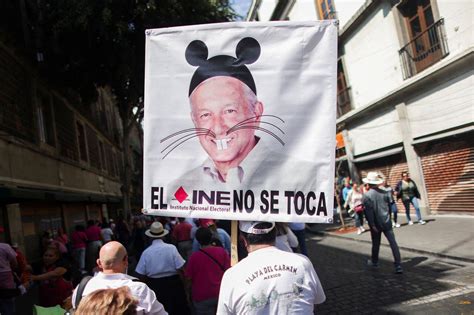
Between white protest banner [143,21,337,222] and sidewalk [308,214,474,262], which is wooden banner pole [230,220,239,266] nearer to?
white protest banner [143,21,337,222]

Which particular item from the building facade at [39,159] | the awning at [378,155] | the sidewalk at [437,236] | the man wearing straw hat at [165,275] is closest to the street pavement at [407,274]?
the sidewalk at [437,236]

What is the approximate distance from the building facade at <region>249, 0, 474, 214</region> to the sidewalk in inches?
47.3

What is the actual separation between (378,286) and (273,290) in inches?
185

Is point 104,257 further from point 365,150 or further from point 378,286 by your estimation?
point 365,150

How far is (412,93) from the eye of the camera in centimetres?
1472

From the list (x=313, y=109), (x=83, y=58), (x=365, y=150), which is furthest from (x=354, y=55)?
(x=313, y=109)

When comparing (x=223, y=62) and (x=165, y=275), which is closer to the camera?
(x=223, y=62)

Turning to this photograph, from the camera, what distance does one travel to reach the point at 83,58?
14.0 metres

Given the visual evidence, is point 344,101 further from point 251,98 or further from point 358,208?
point 251,98

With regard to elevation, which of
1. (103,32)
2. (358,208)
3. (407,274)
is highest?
(103,32)

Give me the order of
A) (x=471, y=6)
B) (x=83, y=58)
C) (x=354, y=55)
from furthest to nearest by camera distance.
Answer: (x=354, y=55) < (x=83, y=58) < (x=471, y=6)

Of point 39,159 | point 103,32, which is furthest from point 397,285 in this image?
point 39,159

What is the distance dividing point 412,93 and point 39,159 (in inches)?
490

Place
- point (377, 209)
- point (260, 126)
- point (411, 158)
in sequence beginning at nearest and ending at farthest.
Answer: point (260, 126) → point (377, 209) → point (411, 158)
